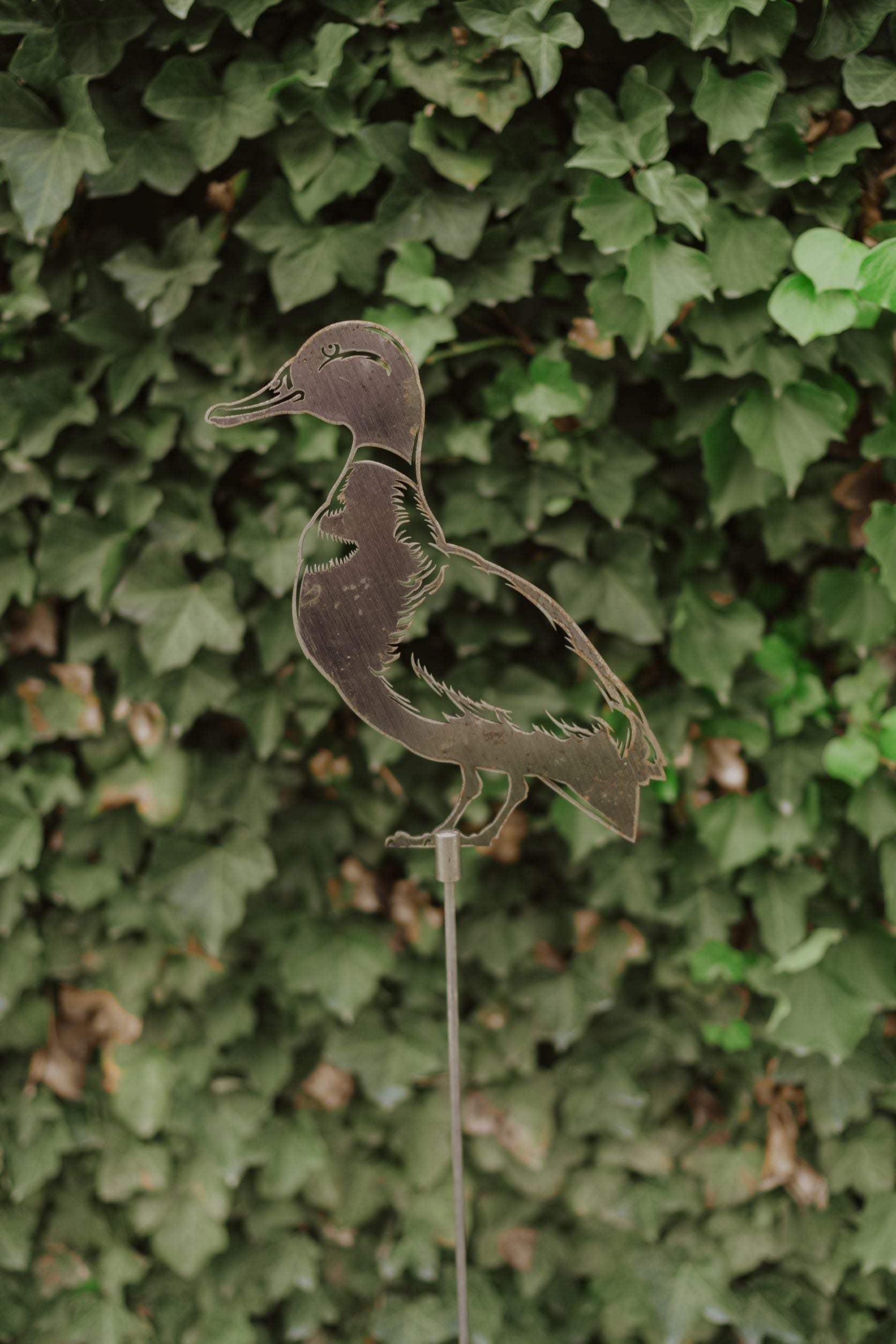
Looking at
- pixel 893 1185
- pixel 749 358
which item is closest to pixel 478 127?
pixel 749 358

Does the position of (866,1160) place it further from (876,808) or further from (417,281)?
(417,281)

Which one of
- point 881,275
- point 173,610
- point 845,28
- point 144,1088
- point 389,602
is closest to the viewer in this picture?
point 389,602

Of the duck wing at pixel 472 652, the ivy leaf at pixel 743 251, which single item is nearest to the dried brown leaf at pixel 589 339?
the ivy leaf at pixel 743 251

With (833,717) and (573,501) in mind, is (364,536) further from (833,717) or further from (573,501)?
(833,717)

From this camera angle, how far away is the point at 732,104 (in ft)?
2.60

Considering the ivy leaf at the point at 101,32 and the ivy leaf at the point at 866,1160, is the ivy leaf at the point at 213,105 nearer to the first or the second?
the ivy leaf at the point at 101,32

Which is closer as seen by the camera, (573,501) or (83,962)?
(573,501)

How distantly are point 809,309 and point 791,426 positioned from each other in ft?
0.33

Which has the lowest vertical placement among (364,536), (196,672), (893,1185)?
(893,1185)

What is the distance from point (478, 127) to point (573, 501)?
13.5 inches

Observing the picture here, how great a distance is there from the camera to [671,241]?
80 centimetres

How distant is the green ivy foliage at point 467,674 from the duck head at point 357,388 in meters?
0.28

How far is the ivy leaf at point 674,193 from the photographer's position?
0.79 meters

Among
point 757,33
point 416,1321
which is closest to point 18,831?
point 416,1321
